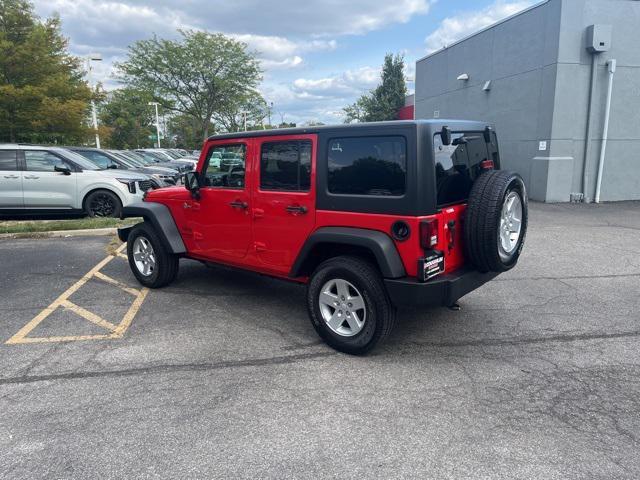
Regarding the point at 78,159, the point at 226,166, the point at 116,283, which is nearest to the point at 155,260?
the point at 116,283

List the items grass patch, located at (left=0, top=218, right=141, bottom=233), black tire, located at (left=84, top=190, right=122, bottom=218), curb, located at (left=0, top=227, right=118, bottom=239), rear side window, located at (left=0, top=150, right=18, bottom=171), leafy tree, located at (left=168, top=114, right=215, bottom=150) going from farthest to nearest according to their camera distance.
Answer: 1. leafy tree, located at (left=168, top=114, right=215, bottom=150)
2. black tire, located at (left=84, top=190, right=122, bottom=218)
3. rear side window, located at (left=0, top=150, right=18, bottom=171)
4. grass patch, located at (left=0, top=218, right=141, bottom=233)
5. curb, located at (left=0, top=227, right=118, bottom=239)

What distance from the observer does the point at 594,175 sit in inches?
526

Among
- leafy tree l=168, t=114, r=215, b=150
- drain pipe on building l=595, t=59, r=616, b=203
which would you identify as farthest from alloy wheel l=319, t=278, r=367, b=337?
leafy tree l=168, t=114, r=215, b=150

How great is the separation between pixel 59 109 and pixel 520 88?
14.0 meters

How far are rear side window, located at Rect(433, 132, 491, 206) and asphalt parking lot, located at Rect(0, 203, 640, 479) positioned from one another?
1.35 m

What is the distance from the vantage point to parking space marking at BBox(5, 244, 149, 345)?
4293 mm

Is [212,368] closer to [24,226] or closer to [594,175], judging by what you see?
[24,226]

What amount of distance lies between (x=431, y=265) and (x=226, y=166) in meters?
2.43

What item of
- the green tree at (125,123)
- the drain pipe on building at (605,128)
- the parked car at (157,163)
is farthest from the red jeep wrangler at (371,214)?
the green tree at (125,123)

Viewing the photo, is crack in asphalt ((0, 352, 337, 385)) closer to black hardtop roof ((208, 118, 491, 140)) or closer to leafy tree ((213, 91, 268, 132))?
black hardtop roof ((208, 118, 491, 140))

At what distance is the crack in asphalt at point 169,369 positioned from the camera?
11.7 feet

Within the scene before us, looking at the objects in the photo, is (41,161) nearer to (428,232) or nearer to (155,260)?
(155,260)

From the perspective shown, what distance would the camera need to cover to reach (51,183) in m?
9.76

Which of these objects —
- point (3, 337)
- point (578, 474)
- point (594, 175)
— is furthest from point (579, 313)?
point (594, 175)
